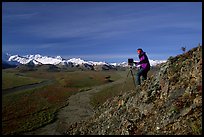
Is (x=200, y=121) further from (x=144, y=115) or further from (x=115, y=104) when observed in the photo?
(x=115, y=104)

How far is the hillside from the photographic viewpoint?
65.2ft

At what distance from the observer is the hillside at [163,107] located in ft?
65.2

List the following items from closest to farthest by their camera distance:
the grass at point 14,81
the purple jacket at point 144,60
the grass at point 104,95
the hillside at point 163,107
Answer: the hillside at point 163,107
the purple jacket at point 144,60
the grass at point 104,95
the grass at point 14,81

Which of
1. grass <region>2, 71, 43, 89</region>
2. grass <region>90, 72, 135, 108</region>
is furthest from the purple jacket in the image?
grass <region>2, 71, 43, 89</region>

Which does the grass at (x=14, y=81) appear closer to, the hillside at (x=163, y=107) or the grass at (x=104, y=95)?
the grass at (x=104, y=95)

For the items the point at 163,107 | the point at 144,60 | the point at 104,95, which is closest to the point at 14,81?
the point at 104,95

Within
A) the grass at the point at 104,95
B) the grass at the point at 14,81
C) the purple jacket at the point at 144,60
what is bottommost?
the grass at the point at 104,95

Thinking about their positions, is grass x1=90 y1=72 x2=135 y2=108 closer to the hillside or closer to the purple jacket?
the purple jacket

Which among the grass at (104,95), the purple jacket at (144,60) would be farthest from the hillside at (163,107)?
the grass at (104,95)

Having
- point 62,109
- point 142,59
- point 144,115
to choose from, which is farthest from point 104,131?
point 62,109

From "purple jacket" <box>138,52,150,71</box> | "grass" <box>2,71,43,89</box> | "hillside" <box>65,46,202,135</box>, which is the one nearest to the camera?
"hillside" <box>65,46,202,135</box>

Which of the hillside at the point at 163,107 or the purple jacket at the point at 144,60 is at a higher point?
the purple jacket at the point at 144,60

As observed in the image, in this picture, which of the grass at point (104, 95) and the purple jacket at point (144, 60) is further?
the grass at point (104, 95)

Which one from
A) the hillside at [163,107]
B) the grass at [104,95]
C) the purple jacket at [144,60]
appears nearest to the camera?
the hillside at [163,107]
